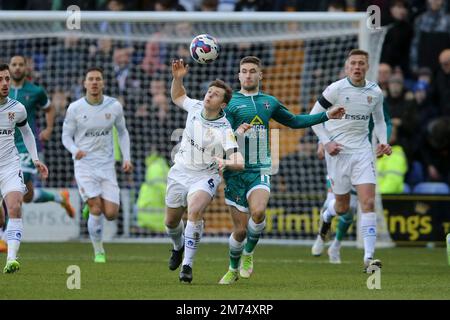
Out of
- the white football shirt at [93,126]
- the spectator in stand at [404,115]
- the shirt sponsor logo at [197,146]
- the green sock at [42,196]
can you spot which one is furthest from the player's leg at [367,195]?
the spectator in stand at [404,115]

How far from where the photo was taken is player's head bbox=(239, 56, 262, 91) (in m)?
12.2

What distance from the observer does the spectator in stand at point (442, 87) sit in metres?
20.0

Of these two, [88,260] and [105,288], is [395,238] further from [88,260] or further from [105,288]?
[105,288]

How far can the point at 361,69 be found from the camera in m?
13.7

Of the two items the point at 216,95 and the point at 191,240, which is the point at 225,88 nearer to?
the point at 216,95

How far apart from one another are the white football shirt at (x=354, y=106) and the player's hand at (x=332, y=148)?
172 mm

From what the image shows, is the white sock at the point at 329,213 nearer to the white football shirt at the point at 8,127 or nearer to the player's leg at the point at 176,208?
the player's leg at the point at 176,208

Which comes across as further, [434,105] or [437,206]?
[434,105]

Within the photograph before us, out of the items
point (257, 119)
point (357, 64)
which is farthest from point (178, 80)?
point (357, 64)

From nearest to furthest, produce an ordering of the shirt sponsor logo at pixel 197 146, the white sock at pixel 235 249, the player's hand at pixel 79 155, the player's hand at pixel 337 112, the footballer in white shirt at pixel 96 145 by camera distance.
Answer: the shirt sponsor logo at pixel 197 146 < the player's hand at pixel 337 112 < the white sock at pixel 235 249 < the player's hand at pixel 79 155 < the footballer in white shirt at pixel 96 145

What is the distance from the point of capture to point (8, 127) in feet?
41.4

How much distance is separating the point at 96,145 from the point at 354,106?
371 cm
